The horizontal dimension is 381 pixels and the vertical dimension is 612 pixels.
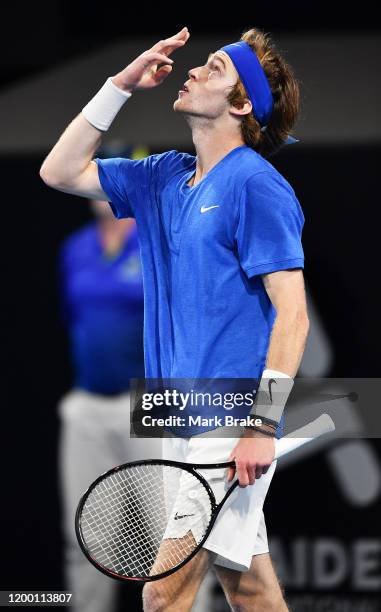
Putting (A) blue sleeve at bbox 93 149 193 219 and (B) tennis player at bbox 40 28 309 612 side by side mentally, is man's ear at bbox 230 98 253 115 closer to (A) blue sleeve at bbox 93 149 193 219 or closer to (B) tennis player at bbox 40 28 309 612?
(B) tennis player at bbox 40 28 309 612

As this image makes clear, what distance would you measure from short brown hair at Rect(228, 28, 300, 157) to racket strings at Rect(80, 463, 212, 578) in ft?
2.64

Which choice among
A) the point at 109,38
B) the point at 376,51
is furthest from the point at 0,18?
the point at 376,51

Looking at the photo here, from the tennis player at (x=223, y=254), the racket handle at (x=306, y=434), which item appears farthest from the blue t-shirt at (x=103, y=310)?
the racket handle at (x=306, y=434)

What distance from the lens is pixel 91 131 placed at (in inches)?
119

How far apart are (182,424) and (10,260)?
1.72 m

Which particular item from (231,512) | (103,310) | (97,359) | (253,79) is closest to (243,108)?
(253,79)

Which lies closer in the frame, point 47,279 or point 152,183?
point 152,183

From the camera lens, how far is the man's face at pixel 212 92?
2957 mm

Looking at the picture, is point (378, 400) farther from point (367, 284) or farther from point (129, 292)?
point (129, 292)

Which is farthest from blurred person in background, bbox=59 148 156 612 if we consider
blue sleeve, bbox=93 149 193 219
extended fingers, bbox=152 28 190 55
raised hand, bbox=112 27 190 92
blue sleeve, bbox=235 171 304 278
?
blue sleeve, bbox=235 171 304 278

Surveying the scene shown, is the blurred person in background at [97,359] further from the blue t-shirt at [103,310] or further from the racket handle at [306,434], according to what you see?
the racket handle at [306,434]

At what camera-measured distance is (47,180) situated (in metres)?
3.07

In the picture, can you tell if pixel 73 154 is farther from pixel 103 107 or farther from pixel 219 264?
pixel 219 264

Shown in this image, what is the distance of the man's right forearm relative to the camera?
119 inches
